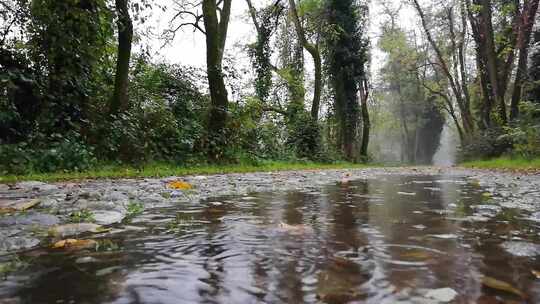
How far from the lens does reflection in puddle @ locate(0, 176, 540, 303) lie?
4.71 ft

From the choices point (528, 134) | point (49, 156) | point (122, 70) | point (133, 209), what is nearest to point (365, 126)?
point (528, 134)

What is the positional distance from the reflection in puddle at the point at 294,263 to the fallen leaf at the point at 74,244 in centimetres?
14

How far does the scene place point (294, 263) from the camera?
6.08 feet

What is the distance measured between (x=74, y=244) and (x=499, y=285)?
1992mm

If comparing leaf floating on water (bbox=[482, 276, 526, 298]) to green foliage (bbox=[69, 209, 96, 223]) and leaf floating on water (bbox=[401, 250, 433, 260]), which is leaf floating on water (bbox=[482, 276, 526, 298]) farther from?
green foliage (bbox=[69, 209, 96, 223])

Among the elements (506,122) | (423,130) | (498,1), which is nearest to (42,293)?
(506,122)

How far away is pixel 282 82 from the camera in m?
23.4

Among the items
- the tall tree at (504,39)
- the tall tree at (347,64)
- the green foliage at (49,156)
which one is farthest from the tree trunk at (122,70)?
the tall tree at (347,64)

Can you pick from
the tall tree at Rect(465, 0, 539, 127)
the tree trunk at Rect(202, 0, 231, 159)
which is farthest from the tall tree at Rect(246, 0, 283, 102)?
the tall tree at Rect(465, 0, 539, 127)

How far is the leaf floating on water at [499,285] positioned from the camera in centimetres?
148

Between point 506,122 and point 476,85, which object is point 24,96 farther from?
point 476,85

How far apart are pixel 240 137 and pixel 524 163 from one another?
29.2 feet

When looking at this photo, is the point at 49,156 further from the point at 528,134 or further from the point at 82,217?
the point at 528,134

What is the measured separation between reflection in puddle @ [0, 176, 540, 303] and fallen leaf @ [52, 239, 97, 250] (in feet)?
0.45
